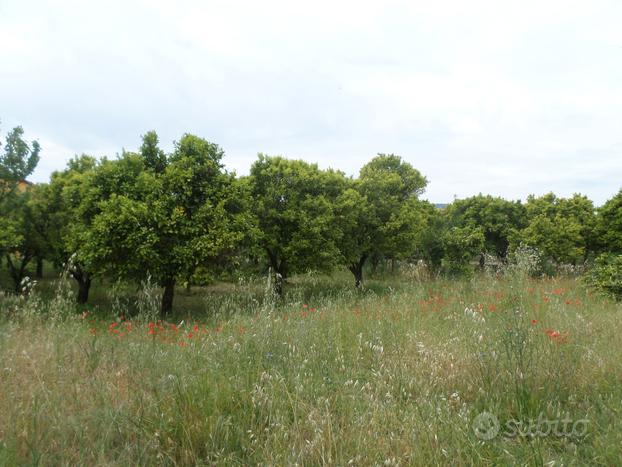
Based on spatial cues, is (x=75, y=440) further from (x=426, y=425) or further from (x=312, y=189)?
(x=312, y=189)

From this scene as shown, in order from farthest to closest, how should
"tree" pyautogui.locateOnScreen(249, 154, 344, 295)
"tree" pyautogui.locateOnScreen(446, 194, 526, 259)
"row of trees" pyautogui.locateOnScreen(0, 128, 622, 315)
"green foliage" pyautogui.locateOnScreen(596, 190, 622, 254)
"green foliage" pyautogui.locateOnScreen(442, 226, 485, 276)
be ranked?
"tree" pyautogui.locateOnScreen(446, 194, 526, 259) → "green foliage" pyautogui.locateOnScreen(596, 190, 622, 254) → "green foliage" pyautogui.locateOnScreen(442, 226, 485, 276) → "tree" pyautogui.locateOnScreen(249, 154, 344, 295) → "row of trees" pyautogui.locateOnScreen(0, 128, 622, 315)

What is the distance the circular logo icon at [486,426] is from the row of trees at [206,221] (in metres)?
5.21

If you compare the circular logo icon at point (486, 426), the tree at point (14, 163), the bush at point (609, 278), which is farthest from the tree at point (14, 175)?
the bush at point (609, 278)

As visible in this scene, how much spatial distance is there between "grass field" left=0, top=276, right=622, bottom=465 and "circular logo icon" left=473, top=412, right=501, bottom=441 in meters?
0.01

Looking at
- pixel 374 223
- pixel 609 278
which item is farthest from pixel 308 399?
pixel 374 223

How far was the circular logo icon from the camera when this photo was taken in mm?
2342

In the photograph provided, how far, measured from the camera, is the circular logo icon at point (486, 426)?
92.2 inches

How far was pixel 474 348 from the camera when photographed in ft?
11.8

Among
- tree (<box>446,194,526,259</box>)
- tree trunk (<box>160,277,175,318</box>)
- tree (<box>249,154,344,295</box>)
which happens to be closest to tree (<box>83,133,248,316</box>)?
tree trunk (<box>160,277,175,318</box>)

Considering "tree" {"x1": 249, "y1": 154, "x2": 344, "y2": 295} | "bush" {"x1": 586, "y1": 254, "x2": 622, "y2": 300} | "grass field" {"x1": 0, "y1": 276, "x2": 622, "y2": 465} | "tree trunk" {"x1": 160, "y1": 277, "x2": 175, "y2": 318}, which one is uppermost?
"tree" {"x1": 249, "y1": 154, "x2": 344, "y2": 295}

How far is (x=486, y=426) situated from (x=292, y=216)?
1313 cm

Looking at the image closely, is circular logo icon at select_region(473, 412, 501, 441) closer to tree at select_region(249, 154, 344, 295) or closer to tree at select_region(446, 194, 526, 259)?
tree at select_region(249, 154, 344, 295)

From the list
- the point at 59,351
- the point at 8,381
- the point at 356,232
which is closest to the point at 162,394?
the point at 8,381

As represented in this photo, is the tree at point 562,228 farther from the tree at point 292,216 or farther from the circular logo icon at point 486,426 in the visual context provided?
the circular logo icon at point 486,426
